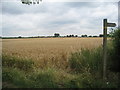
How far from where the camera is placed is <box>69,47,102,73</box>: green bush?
287 inches

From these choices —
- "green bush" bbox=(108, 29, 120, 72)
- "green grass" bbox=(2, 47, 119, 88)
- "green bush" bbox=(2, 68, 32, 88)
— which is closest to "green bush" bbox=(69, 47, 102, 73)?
"green grass" bbox=(2, 47, 119, 88)

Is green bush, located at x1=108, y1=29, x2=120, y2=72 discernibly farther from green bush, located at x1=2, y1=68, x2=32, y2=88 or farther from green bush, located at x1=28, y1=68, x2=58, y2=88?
green bush, located at x1=2, y1=68, x2=32, y2=88

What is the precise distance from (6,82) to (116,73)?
403 cm

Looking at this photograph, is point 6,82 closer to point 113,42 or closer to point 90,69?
point 90,69

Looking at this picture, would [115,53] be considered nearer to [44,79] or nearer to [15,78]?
[44,79]

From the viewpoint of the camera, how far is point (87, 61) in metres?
7.72

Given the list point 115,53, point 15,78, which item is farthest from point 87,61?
point 15,78

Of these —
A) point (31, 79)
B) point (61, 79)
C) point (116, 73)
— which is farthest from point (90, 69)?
point (31, 79)

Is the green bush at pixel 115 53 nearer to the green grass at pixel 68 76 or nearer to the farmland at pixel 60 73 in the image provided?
the farmland at pixel 60 73

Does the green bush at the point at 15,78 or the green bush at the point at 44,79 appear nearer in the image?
the green bush at the point at 44,79

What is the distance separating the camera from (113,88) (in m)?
5.77

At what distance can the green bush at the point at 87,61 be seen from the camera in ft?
23.9

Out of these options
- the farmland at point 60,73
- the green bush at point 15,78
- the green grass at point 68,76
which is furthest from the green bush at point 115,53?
the green bush at point 15,78

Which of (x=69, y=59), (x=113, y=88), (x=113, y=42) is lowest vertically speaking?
(x=113, y=88)
